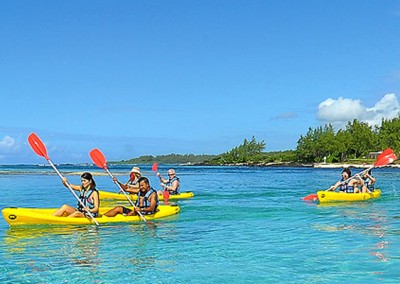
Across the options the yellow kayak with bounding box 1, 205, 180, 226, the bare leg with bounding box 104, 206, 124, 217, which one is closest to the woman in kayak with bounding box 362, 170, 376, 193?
the bare leg with bounding box 104, 206, 124, 217

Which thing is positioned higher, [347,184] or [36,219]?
[347,184]

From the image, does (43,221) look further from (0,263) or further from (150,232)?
(0,263)

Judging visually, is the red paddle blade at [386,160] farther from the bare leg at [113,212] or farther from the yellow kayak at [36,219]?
the yellow kayak at [36,219]

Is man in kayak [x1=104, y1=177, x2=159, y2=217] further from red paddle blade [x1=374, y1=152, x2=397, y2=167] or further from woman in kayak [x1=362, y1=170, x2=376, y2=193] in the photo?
red paddle blade [x1=374, y1=152, x2=397, y2=167]

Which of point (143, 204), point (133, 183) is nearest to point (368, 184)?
point (133, 183)

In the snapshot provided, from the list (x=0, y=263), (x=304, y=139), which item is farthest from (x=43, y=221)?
(x=304, y=139)

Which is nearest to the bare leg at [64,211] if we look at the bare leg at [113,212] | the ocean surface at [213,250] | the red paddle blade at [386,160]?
the ocean surface at [213,250]

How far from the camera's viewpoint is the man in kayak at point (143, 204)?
13790mm

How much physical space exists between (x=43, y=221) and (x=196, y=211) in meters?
6.18

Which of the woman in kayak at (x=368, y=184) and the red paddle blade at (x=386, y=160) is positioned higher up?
the red paddle blade at (x=386, y=160)

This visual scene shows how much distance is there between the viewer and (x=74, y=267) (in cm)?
878

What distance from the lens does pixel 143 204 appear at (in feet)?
46.8

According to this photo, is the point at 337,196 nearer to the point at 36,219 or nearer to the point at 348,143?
the point at 36,219

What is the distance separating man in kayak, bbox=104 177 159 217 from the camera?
1379 cm
